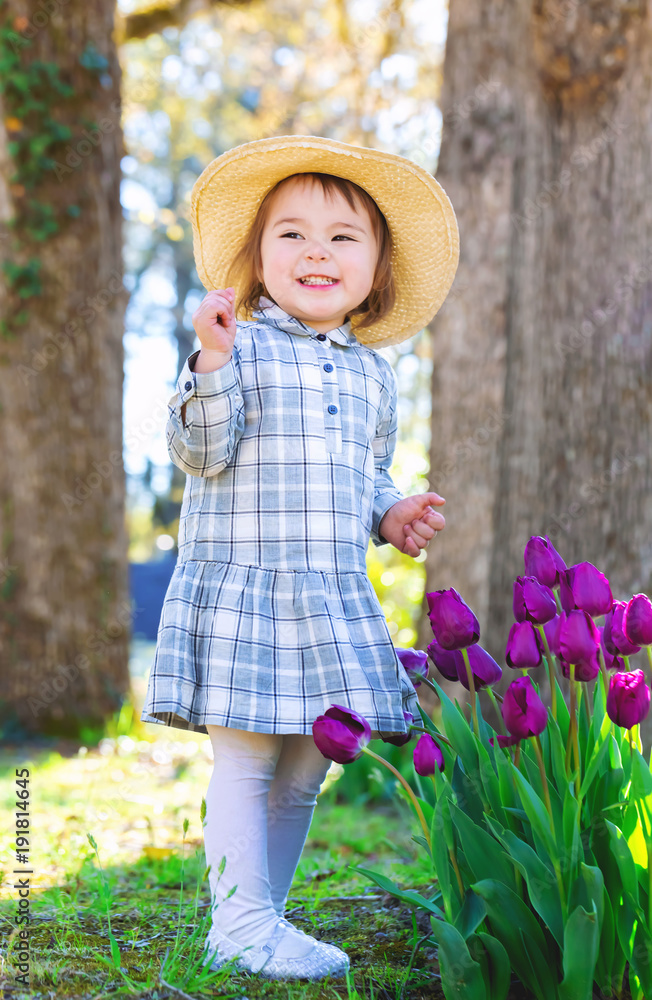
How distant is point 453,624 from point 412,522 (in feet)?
1.84

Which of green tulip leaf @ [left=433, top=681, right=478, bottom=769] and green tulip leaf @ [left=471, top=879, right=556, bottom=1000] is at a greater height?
green tulip leaf @ [left=433, top=681, right=478, bottom=769]

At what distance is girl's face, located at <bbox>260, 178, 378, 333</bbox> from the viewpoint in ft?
6.22

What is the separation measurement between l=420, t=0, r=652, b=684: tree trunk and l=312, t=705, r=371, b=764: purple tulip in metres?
2.07

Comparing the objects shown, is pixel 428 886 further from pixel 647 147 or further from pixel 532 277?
pixel 647 147

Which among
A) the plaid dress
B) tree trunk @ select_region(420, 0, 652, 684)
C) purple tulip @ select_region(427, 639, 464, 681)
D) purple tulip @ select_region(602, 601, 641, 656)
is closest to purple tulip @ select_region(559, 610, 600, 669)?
purple tulip @ select_region(602, 601, 641, 656)

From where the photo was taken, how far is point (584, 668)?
138 centimetres

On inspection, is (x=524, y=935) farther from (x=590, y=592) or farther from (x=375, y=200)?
(x=375, y=200)

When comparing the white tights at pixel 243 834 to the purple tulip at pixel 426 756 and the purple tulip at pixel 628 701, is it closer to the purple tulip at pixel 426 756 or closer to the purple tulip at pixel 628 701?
the purple tulip at pixel 426 756

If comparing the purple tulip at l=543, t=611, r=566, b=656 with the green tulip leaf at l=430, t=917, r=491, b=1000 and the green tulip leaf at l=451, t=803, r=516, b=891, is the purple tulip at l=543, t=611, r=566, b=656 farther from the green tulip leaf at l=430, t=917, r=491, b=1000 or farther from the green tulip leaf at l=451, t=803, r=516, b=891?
the green tulip leaf at l=430, t=917, r=491, b=1000

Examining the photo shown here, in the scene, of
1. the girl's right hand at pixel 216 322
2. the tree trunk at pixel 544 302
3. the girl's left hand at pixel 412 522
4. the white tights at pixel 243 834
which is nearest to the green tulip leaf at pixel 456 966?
the white tights at pixel 243 834

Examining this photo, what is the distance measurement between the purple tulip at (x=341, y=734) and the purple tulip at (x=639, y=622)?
1.47ft

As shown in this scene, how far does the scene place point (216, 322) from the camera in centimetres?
166

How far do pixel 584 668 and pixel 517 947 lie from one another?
0.49 m

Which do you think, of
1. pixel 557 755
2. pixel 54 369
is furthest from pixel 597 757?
pixel 54 369
